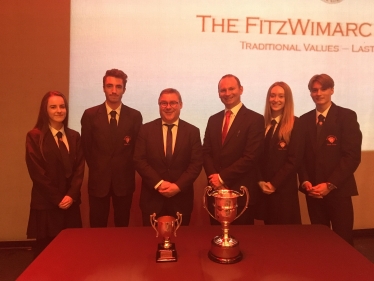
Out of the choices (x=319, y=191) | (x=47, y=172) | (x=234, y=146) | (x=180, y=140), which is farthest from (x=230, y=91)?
(x=47, y=172)

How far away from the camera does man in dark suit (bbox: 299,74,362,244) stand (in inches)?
112

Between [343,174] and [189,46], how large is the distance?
1.73 meters

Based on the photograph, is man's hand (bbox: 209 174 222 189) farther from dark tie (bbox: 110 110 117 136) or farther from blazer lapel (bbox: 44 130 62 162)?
blazer lapel (bbox: 44 130 62 162)

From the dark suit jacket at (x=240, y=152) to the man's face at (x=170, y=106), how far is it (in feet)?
1.21

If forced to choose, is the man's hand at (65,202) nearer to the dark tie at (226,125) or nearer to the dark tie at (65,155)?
the dark tie at (65,155)

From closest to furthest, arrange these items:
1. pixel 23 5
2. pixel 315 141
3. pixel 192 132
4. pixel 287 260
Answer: pixel 287 260, pixel 192 132, pixel 315 141, pixel 23 5

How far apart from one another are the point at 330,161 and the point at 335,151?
0.09m

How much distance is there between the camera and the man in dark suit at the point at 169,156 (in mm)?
2734

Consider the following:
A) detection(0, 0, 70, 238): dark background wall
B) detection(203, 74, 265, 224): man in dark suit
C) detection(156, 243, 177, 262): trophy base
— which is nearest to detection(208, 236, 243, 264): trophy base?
detection(156, 243, 177, 262): trophy base

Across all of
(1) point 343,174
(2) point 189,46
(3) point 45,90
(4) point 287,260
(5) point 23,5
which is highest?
(5) point 23,5

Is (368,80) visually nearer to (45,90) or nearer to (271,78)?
(271,78)

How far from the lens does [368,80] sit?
3531mm

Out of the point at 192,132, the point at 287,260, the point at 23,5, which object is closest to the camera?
the point at 287,260

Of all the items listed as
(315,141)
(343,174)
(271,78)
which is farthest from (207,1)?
(343,174)
